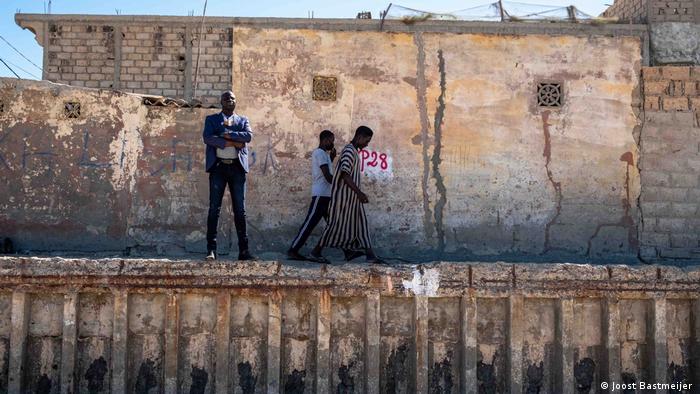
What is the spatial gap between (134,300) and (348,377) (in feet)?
5.77

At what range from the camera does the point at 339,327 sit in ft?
20.2

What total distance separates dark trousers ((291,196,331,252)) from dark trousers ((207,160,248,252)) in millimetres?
639

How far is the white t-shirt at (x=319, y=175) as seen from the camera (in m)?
7.30

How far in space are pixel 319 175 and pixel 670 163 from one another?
3.69 metres

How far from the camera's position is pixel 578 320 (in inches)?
246

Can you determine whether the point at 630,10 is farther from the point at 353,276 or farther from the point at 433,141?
the point at 353,276

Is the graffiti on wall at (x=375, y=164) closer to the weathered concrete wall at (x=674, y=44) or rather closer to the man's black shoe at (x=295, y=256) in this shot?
the man's black shoe at (x=295, y=256)

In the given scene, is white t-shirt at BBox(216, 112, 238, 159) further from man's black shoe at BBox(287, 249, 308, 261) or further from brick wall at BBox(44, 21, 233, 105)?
brick wall at BBox(44, 21, 233, 105)

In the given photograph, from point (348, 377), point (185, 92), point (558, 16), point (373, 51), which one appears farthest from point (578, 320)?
point (185, 92)

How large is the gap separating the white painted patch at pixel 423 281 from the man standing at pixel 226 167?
4.60 ft

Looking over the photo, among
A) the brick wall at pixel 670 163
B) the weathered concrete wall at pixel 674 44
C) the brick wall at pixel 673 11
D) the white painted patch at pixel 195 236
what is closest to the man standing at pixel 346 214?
the white painted patch at pixel 195 236

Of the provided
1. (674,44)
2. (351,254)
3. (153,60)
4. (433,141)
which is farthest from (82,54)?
(674,44)

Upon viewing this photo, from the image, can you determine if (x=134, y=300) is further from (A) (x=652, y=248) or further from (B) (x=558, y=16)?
(B) (x=558, y=16)

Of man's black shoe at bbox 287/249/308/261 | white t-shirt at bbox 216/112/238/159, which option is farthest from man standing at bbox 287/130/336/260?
white t-shirt at bbox 216/112/238/159
